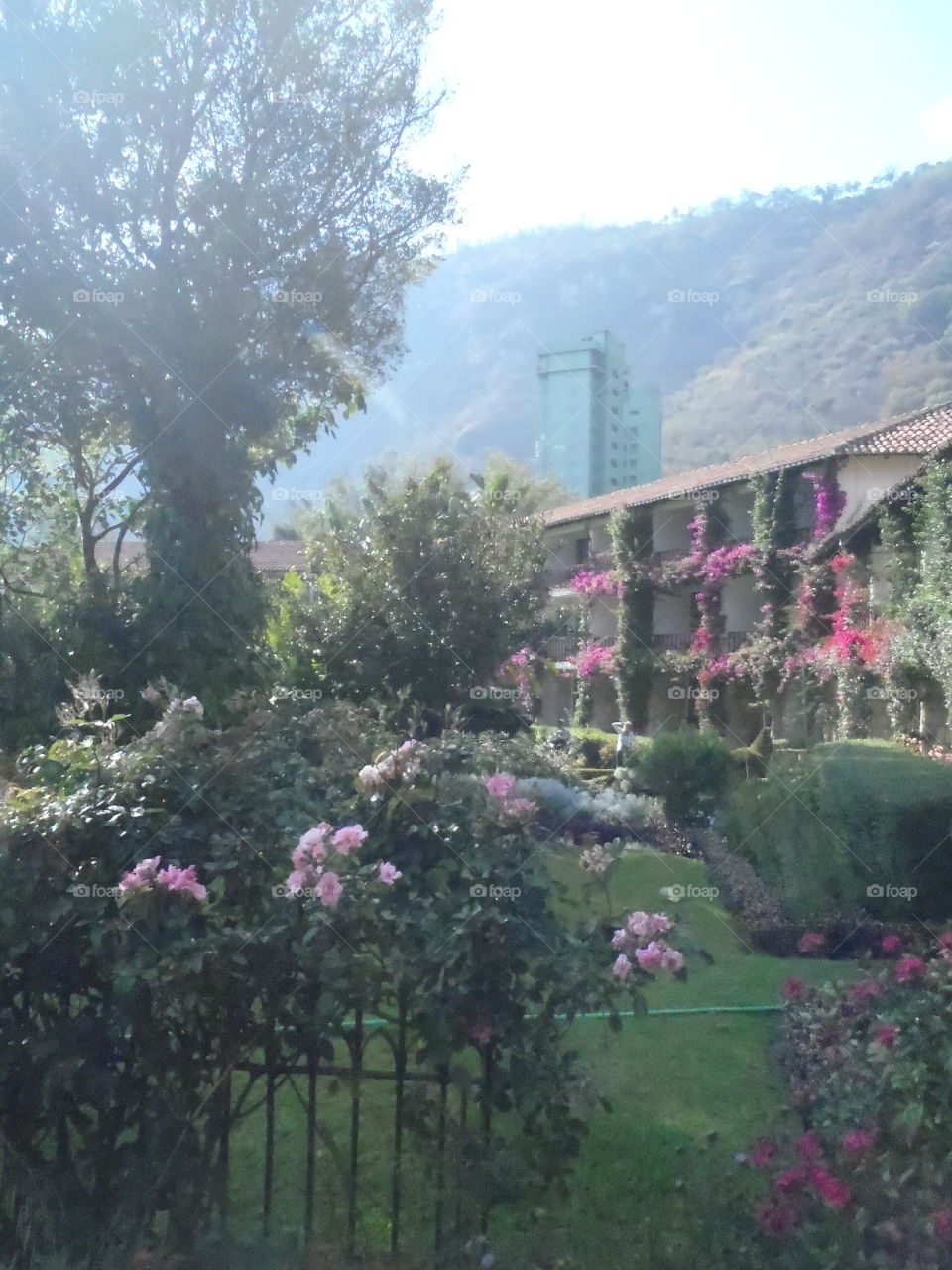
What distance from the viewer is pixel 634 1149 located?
13.5ft

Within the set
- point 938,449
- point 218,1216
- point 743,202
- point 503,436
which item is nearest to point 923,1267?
point 218,1216

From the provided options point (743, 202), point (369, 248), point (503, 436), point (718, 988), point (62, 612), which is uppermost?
point (743, 202)

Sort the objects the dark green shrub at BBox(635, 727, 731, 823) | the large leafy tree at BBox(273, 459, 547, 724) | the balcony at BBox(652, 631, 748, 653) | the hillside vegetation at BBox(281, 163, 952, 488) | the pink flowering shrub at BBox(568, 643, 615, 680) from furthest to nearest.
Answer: the hillside vegetation at BBox(281, 163, 952, 488)
the pink flowering shrub at BBox(568, 643, 615, 680)
the balcony at BBox(652, 631, 748, 653)
the large leafy tree at BBox(273, 459, 547, 724)
the dark green shrub at BBox(635, 727, 731, 823)

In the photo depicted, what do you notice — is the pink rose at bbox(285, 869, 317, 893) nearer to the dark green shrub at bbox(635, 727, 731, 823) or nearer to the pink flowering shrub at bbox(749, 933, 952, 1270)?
the pink flowering shrub at bbox(749, 933, 952, 1270)

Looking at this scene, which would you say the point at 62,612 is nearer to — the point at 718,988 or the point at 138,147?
the point at 138,147

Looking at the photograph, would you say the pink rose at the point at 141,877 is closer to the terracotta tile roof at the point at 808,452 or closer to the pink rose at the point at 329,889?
the pink rose at the point at 329,889

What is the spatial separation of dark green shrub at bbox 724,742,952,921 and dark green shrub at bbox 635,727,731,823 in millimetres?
4155

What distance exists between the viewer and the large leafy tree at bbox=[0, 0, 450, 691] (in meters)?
9.96

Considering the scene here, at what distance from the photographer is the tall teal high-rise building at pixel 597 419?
113 feet

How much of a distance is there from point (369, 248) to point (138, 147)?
7.64 ft

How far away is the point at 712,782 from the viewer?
13.4 m

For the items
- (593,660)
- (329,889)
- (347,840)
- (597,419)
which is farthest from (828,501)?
(329,889)

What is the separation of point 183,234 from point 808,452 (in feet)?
62.1

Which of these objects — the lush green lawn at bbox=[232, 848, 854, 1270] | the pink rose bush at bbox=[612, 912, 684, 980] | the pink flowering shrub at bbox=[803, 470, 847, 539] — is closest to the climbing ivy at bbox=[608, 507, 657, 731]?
the pink flowering shrub at bbox=[803, 470, 847, 539]
